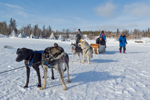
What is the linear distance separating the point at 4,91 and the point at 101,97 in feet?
8.53

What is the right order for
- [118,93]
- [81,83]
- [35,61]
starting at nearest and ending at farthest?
[118,93]
[35,61]
[81,83]

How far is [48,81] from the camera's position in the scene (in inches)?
131

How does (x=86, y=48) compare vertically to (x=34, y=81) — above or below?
above

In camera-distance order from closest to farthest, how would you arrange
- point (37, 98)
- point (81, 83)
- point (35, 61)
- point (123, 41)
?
point (37, 98) → point (35, 61) → point (81, 83) → point (123, 41)

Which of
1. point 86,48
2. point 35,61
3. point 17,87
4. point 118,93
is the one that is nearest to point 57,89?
point 35,61

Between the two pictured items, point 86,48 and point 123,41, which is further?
point 123,41

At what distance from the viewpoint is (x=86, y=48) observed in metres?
5.93

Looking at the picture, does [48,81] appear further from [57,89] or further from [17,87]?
[17,87]

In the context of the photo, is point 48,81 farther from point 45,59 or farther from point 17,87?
point 45,59

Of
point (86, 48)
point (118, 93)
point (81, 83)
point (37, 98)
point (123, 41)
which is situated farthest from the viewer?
point (123, 41)

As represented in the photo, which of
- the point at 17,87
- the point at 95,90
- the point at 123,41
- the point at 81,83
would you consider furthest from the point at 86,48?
the point at 123,41

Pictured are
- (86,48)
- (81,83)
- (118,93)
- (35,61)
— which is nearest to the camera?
(118,93)

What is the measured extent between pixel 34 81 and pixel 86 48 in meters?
3.54

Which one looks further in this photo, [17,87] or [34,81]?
[34,81]
